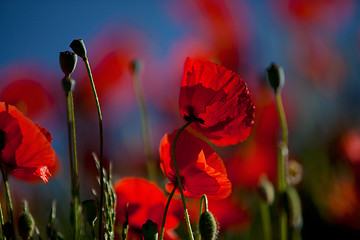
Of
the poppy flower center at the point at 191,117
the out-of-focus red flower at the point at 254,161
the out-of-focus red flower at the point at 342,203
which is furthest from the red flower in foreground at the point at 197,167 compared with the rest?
the out-of-focus red flower at the point at 342,203

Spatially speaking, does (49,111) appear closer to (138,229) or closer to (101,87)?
(101,87)

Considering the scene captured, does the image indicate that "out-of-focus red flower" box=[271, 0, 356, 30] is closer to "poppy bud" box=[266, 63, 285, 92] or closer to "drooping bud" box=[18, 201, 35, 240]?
"poppy bud" box=[266, 63, 285, 92]

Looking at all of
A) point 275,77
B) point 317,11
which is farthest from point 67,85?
point 317,11

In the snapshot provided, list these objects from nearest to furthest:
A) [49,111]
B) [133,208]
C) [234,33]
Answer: [133,208], [49,111], [234,33]

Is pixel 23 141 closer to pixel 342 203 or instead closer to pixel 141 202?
pixel 141 202

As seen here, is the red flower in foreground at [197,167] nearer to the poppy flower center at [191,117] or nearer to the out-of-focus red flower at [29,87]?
the poppy flower center at [191,117]

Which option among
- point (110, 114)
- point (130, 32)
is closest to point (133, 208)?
point (110, 114)

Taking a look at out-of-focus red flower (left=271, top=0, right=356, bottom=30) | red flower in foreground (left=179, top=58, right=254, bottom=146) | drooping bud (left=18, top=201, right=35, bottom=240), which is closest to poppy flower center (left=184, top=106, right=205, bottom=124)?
red flower in foreground (left=179, top=58, right=254, bottom=146)
